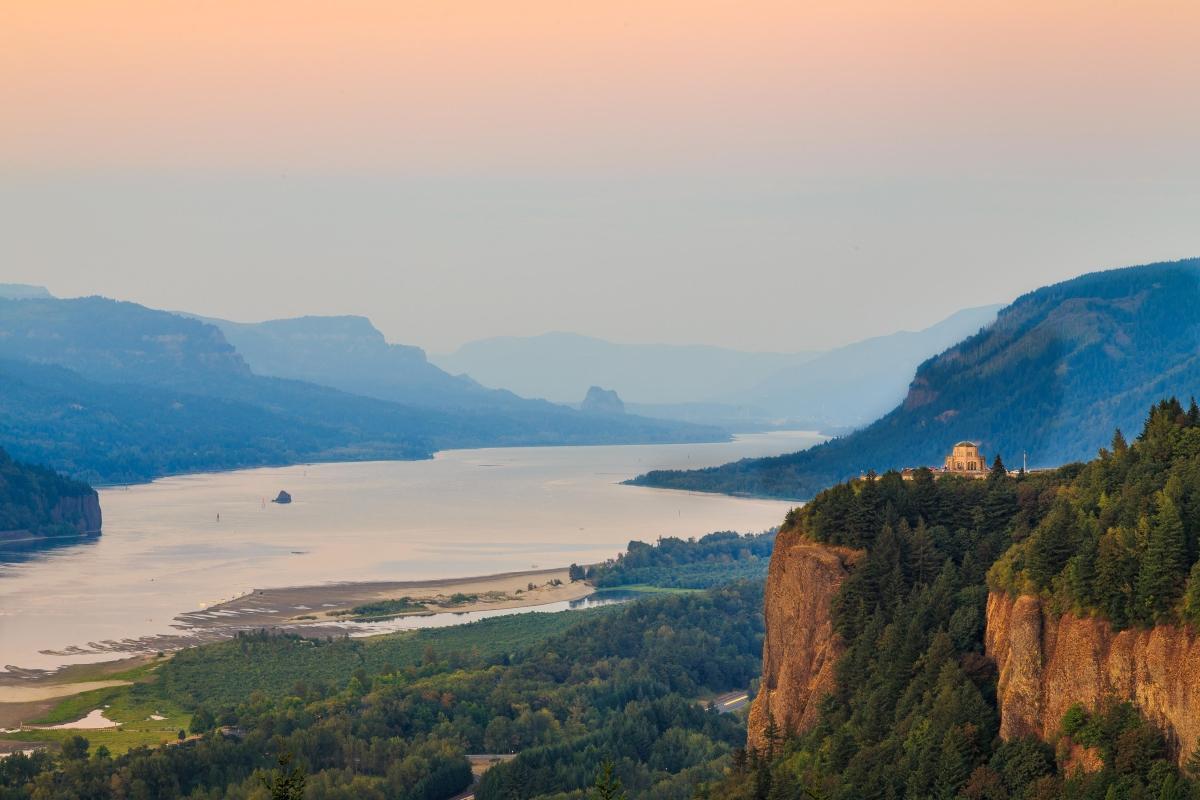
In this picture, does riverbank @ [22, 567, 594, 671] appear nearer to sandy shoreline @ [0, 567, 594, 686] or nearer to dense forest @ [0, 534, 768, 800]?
sandy shoreline @ [0, 567, 594, 686]

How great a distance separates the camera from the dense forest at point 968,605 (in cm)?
3675

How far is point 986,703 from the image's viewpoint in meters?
41.3

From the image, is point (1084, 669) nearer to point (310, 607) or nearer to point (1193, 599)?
point (1193, 599)

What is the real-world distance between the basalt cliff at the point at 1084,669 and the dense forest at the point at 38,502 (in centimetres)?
14479

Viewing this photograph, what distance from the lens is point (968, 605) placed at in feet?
149

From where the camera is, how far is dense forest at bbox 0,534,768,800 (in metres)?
60.1

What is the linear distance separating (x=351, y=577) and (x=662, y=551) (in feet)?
80.2

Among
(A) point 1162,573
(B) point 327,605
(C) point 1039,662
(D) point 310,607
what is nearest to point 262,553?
(B) point 327,605

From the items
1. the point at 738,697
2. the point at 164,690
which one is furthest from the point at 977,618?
the point at 164,690

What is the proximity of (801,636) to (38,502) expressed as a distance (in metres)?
141

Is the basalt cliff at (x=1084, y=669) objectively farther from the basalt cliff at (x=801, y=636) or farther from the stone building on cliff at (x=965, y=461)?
the stone building on cliff at (x=965, y=461)

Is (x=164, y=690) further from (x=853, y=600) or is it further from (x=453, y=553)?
(x=453, y=553)

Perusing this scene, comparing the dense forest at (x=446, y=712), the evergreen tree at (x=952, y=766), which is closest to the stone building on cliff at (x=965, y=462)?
the dense forest at (x=446, y=712)

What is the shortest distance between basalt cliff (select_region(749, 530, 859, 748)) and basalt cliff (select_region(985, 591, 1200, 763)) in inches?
291
